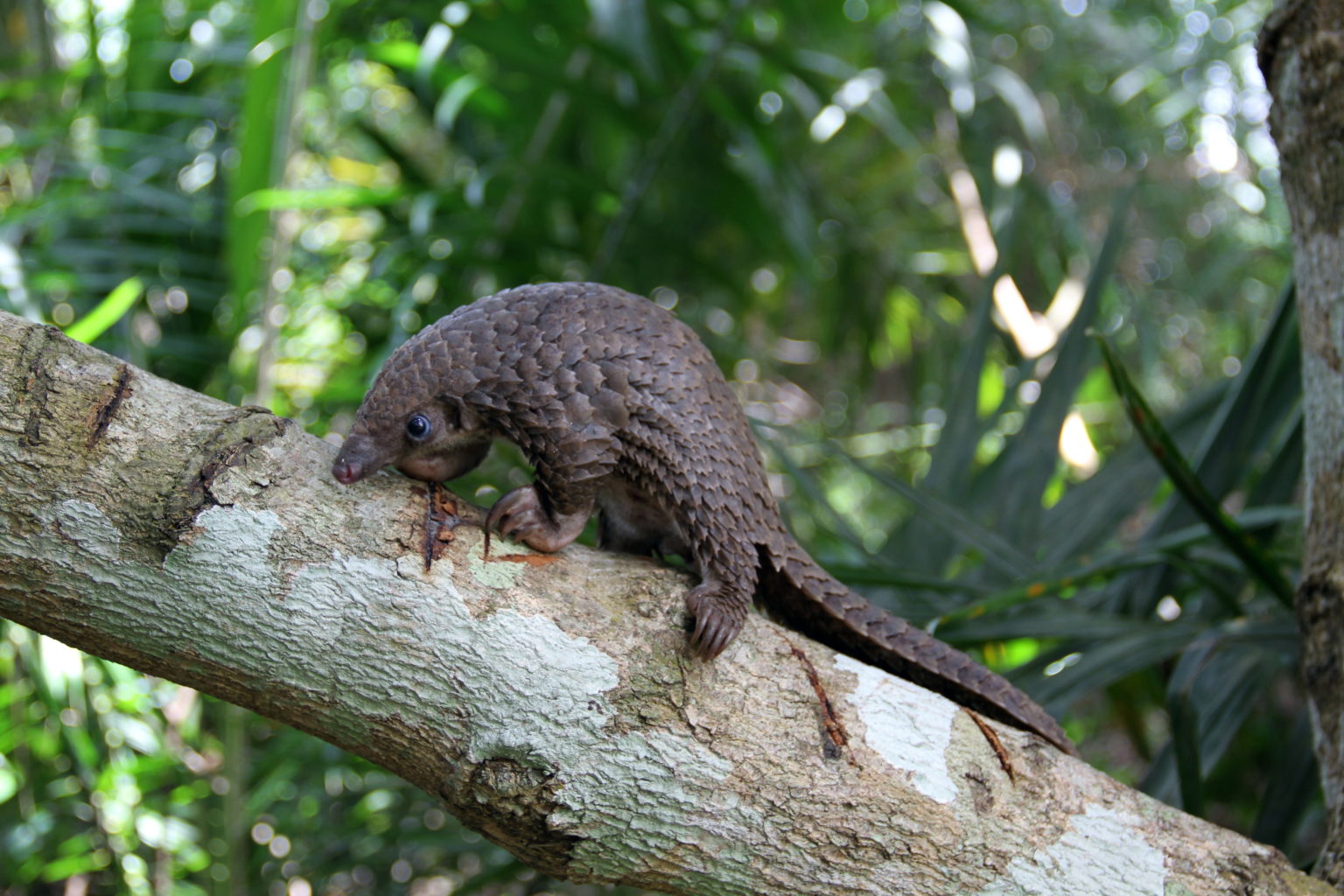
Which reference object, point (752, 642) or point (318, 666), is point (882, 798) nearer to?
point (752, 642)

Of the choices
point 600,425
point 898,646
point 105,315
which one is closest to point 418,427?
point 600,425

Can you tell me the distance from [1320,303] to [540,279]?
1.53 m

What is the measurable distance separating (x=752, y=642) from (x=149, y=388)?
695 mm

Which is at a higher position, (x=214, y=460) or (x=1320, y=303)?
(x=1320, y=303)

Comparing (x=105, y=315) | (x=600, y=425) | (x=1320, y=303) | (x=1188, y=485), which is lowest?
(x=105, y=315)

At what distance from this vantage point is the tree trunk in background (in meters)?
1.33

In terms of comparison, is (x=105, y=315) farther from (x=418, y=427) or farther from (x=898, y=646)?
(x=898, y=646)

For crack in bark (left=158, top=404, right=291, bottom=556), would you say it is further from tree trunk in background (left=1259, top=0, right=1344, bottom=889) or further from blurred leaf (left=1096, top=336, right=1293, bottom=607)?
tree trunk in background (left=1259, top=0, right=1344, bottom=889)

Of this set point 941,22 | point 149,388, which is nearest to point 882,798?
point 149,388

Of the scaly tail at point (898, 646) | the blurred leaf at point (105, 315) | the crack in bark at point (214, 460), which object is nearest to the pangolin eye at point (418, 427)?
the crack in bark at point (214, 460)

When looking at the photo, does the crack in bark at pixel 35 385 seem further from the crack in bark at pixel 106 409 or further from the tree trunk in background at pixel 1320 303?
the tree trunk in background at pixel 1320 303

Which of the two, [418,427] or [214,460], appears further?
[418,427]

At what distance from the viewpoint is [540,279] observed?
90.9 inches

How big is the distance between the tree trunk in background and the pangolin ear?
3.77ft
